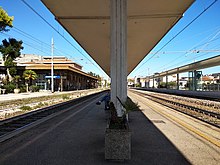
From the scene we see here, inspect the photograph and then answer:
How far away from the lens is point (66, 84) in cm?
6450

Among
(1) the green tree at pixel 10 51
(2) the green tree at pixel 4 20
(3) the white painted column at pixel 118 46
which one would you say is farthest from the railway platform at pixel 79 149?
(1) the green tree at pixel 10 51

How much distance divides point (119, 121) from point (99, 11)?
765cm

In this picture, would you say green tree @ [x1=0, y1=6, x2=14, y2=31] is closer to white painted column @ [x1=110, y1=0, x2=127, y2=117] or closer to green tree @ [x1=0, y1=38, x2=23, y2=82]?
green tree @ [x1=0, y1=38, x2=23, y2=82]

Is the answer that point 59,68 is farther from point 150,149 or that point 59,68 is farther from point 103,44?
point 150,149

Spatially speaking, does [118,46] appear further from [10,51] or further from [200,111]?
[10,51]

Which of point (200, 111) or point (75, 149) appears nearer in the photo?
point (75, 149)

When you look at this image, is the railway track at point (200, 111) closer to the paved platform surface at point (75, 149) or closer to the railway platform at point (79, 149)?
the railway platform at point (79, 149)

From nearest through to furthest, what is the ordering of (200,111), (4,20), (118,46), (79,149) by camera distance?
1. (79,149)
2. (118,46)
3. (200,111)
4. (4,20)

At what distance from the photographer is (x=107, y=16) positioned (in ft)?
41.3

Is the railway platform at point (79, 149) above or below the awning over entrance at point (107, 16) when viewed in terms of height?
below

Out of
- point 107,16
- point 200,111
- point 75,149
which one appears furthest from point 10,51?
point 75,149

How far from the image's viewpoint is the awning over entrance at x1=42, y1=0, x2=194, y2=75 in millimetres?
10609

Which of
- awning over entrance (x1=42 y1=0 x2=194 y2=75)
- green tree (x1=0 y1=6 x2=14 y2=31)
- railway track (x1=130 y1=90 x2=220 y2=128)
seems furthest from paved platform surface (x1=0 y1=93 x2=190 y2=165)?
green tree (x1=0 y1=6 x2=14 y2=31)

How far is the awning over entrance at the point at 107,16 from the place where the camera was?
1061 centimetres
